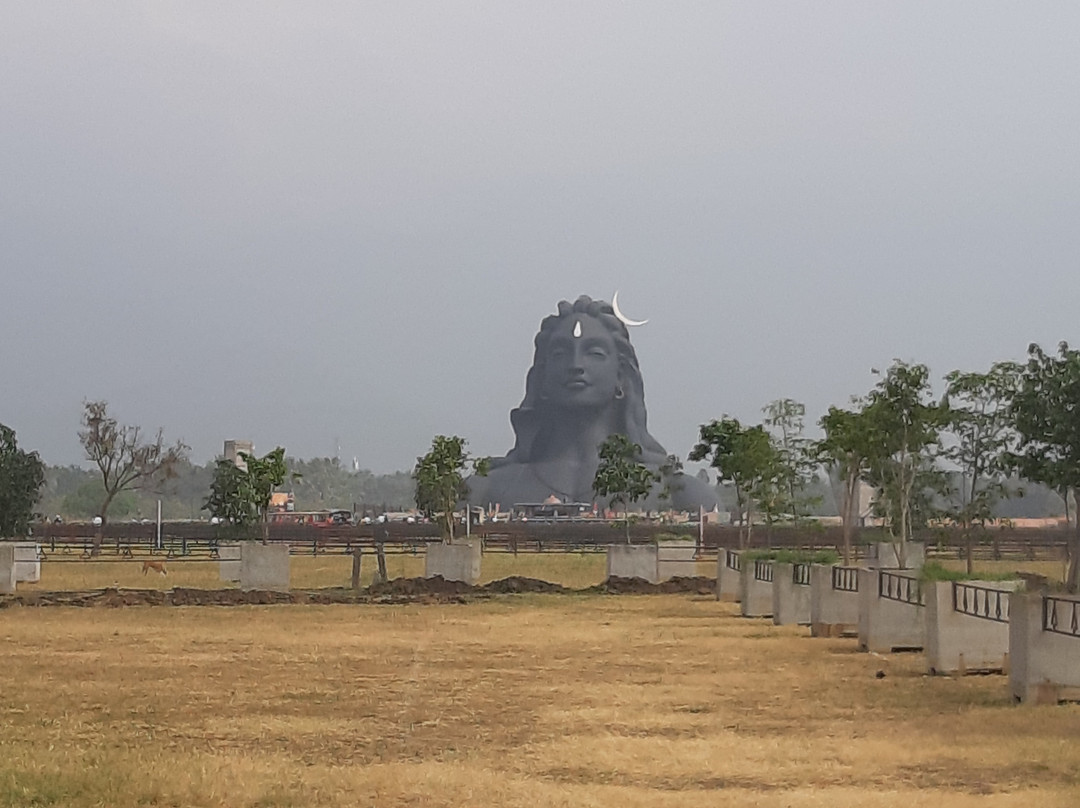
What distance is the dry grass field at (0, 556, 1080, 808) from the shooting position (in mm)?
12094

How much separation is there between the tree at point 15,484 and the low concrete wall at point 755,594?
973 inches

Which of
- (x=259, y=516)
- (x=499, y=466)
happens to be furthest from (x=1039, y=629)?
(x=499, y=466)

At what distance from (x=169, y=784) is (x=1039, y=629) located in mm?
8221

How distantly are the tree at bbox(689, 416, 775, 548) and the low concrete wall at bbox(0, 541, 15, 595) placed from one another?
18728mm

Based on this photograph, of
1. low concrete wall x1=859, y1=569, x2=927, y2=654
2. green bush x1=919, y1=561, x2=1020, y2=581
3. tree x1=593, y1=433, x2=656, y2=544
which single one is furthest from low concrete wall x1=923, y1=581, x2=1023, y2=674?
tree x1=593, y1=433, x2=656, y2=544

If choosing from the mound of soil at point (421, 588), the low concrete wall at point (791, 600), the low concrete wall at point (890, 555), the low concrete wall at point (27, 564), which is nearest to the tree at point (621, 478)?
the mound of soil at point (421, 588)

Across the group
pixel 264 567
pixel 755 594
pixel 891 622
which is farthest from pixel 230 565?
pixel 891 622

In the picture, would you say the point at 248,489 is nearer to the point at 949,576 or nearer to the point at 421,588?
the point at 421,588

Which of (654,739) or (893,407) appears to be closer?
(654,739)

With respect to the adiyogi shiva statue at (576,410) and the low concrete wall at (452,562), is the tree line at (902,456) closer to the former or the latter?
the low concrete wall at (452,562)

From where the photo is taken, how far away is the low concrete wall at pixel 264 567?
3816 centimetres

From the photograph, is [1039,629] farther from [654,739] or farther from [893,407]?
[893,407]

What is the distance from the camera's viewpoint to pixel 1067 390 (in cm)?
2934

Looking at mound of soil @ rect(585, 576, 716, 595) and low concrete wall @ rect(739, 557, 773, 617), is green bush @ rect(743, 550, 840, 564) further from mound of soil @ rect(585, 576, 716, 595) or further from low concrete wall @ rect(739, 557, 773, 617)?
mound of soil @ rect(585, 576, 716, 595)
